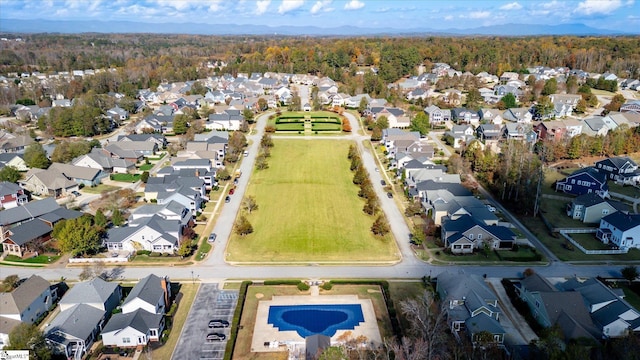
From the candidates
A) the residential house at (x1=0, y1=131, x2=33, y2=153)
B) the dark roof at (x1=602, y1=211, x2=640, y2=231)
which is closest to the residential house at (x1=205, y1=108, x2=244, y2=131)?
the residential house at (x1=0, y1=131, x2=33, y2=153)

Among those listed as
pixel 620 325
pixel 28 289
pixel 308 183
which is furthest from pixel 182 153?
pixel 620 325

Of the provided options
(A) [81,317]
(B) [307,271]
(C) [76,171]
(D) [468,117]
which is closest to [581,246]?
(B) [307,271]

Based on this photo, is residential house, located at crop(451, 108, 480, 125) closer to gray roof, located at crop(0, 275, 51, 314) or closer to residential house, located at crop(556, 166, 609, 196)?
residential house, located at crop(556, 166, 609, 196)

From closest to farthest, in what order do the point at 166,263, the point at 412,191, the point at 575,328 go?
the point at 575,328 < the point at 166,263 < the point at 412,191

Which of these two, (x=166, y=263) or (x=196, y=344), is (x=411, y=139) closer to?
(x=166, y=263)

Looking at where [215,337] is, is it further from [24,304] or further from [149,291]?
[24,304]

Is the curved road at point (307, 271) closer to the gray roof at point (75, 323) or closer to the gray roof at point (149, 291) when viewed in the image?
the gray roof at point (149, 291)
